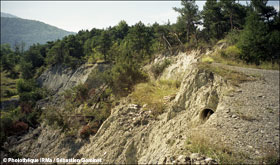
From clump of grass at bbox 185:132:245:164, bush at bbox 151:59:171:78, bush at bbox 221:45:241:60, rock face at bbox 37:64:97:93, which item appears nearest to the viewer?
clump of grass at bbox 185:132:245:164

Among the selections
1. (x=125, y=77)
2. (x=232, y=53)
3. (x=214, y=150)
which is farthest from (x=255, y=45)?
(x=214, y=150)

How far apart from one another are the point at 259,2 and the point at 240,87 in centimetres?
2512

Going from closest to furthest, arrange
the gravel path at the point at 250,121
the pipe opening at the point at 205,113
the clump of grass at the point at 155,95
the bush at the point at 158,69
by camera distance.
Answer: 1. the gravel path at the point at 250,121
2. the pipe opening at the point at 205,113
3. the clump of grass at the point at 155,95
4. the bush at the point at 158,69

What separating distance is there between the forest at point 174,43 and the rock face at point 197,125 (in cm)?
336

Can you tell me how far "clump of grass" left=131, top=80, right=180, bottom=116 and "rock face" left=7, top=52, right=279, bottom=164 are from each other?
0.37 metres

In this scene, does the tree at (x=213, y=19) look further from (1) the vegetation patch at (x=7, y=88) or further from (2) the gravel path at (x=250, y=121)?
(1) the vegetation patch at (x=7, y=88)

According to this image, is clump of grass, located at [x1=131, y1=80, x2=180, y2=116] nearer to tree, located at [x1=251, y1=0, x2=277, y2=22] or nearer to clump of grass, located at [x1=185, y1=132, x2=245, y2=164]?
clump of grass, located at [x1=185, y1=132, x2=245, y2=164]

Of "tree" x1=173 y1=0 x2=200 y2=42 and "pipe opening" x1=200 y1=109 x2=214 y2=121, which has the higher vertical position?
"tree" x1=173 y1=0 x2=200 y2=42

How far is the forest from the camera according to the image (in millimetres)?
10859

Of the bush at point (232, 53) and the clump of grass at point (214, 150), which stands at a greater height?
the bush at point (232, 53)

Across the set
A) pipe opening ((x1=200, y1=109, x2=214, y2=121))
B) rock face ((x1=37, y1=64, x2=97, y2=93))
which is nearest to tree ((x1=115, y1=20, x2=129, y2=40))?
rock face ((x1=37, y1=64, x2=97, y2=93))

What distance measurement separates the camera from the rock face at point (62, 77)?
25.0 meters

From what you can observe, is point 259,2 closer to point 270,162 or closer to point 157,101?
point 157,101

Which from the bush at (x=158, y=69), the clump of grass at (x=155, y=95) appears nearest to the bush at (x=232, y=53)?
the bush at (x=158, y=69)
